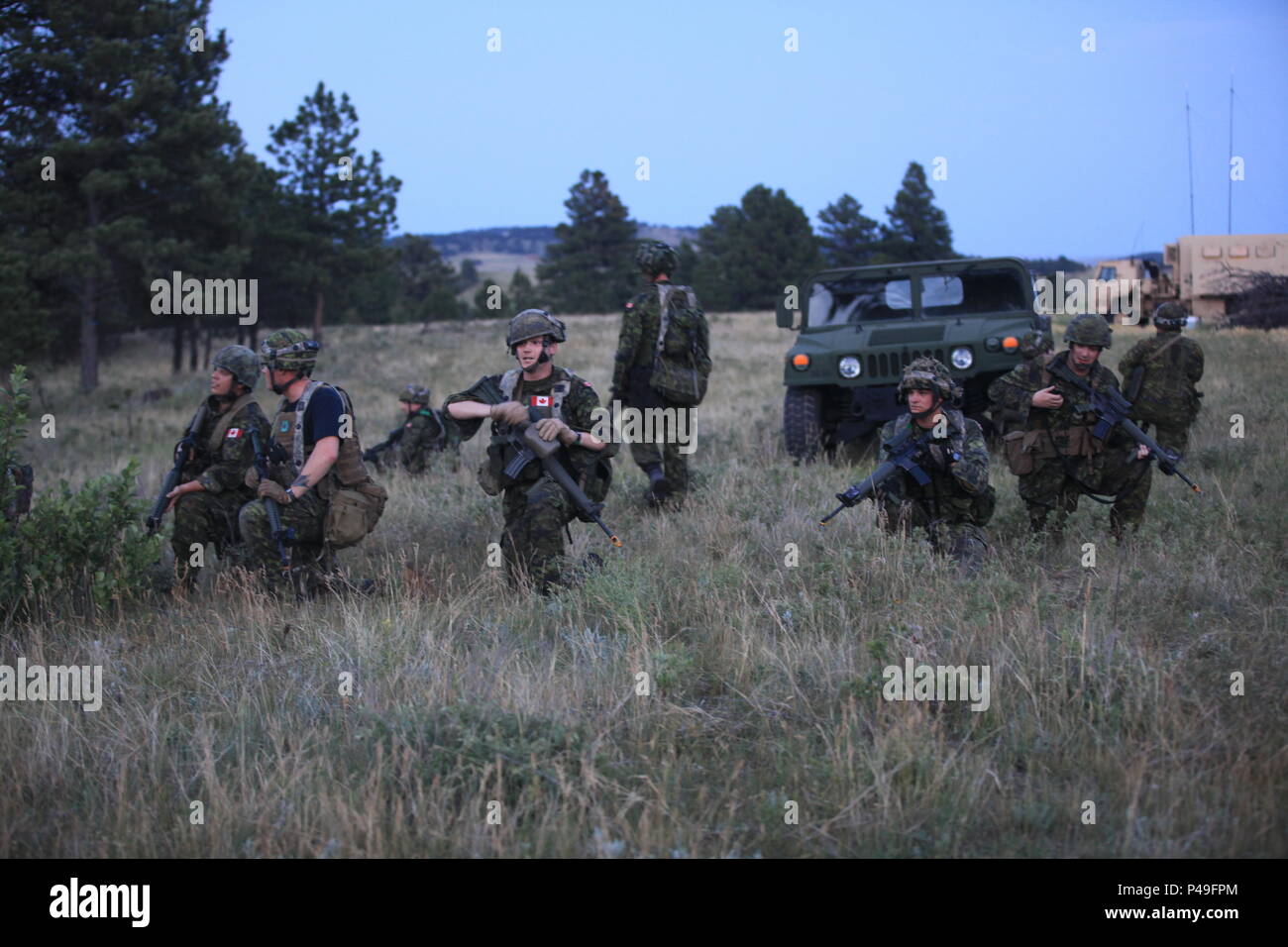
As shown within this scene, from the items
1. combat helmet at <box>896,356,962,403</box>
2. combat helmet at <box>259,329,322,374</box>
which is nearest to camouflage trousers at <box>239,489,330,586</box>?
combat helmet at <box>259,329,322,374</box>

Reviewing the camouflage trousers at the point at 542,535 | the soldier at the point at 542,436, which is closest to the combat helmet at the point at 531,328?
the soldier at the point at 542,436

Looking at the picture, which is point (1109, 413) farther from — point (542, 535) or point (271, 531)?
point (271, 531)

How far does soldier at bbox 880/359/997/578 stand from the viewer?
529 centimetres

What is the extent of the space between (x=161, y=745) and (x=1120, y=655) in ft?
10.9

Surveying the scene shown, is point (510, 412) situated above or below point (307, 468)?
above

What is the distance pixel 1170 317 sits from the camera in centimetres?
761

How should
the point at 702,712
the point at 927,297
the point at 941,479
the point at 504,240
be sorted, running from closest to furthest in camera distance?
the point at 702,712 → the point at 941,479 → the point at 927,297 → the point at 504,240

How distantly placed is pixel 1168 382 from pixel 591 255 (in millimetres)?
38329

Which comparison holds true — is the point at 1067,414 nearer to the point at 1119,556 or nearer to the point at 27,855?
the point at 1119,556

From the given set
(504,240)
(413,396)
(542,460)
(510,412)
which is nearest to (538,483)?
(542,460)

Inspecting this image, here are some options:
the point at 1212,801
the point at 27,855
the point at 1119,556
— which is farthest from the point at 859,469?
the point at 27,855

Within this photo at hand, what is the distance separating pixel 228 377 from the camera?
586 centimetres

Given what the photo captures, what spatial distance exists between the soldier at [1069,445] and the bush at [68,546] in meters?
4.65

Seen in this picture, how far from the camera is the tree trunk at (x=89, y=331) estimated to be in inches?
857
